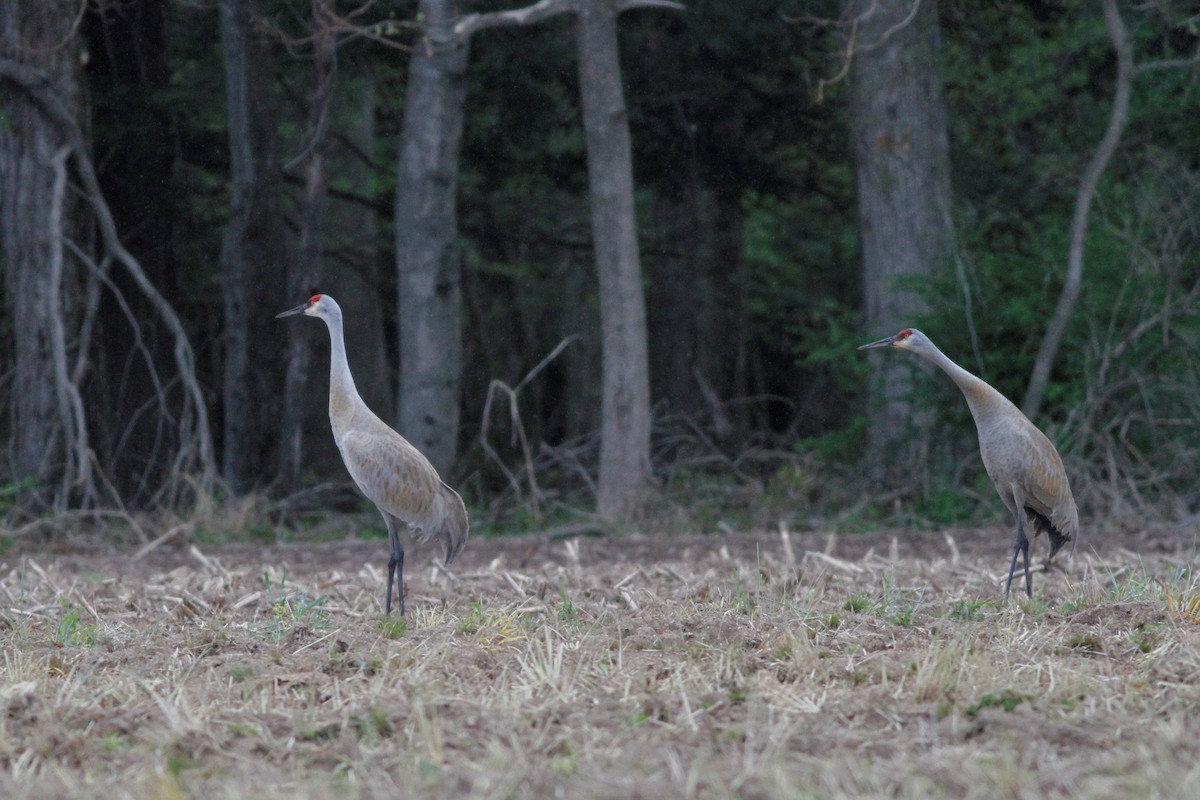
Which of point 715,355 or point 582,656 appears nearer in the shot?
point 582,656

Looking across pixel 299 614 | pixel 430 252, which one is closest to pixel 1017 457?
pixel 299 614

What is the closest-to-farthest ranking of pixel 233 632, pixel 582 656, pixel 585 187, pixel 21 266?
pixel 582 656, pixel 233 632, pixel 21 266, pixel 585 187

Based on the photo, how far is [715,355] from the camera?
59.3 ft

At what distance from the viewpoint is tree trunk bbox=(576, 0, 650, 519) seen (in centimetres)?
1292

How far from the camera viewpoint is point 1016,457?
7.34 meters

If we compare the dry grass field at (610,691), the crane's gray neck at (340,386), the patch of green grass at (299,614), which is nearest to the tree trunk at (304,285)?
the dry grass field at (610,691)

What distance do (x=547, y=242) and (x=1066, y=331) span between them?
23.2ft

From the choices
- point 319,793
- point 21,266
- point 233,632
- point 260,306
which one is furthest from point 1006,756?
point 260,306

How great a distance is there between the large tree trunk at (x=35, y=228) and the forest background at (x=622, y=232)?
0.08 feet

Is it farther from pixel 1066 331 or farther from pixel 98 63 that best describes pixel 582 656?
pixel 98 63

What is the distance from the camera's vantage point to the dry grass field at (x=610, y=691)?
4043mm

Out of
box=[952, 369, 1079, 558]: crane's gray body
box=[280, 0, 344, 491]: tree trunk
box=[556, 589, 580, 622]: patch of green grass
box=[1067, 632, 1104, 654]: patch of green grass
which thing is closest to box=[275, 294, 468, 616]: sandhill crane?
box=[556, 589, 580, 622]: patch of green grass

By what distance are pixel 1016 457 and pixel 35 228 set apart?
28.8 feet

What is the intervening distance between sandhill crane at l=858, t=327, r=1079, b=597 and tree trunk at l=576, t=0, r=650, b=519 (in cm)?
546
